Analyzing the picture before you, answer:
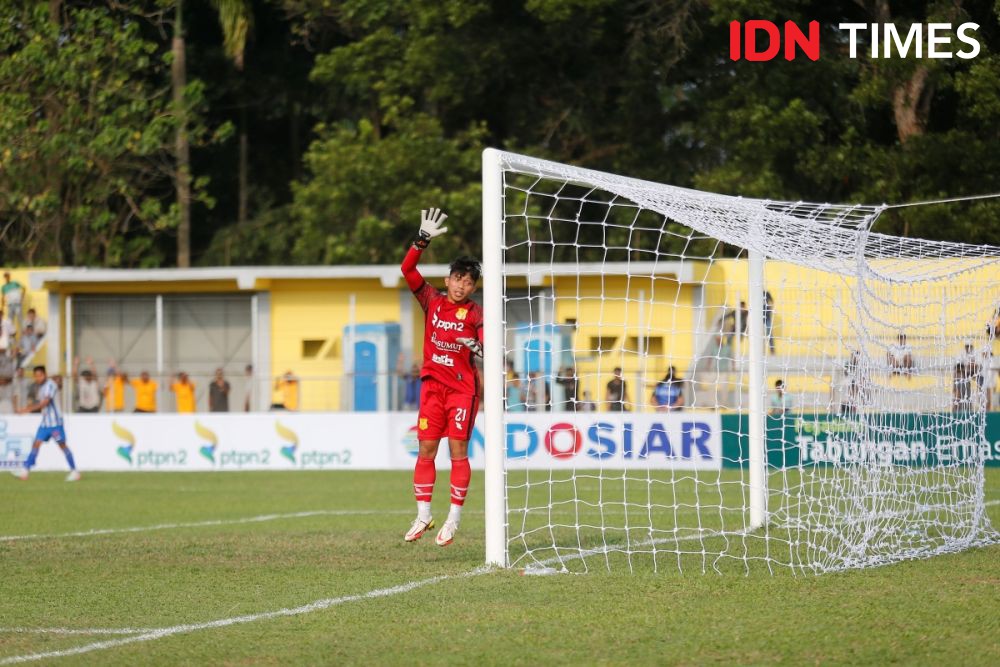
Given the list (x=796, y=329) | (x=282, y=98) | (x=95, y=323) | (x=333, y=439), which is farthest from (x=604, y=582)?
(x=282, y=98)

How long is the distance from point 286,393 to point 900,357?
1665 centimetres

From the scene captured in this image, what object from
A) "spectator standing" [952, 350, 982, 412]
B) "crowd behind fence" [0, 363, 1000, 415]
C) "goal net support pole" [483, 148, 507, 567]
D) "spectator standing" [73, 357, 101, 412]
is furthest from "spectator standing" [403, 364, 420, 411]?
"goal net support pole" [483, 148, 507, 567]

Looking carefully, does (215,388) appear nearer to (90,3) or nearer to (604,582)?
(90,3)

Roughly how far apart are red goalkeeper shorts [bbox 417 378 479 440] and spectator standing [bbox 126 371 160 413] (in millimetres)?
17939

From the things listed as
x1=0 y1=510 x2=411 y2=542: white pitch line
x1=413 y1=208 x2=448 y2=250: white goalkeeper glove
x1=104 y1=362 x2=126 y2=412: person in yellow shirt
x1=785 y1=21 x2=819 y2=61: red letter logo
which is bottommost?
x1=0 y1=510 x2=411 y2=542: white pitch line

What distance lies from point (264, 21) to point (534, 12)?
9710mm

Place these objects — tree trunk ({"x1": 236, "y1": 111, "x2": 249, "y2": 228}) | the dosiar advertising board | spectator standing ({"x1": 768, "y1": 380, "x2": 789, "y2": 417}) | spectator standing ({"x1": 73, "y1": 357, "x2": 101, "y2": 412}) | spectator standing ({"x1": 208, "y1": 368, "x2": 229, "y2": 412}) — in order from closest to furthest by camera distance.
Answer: spectator standing ({"x1": 768, "y1": 380, "x2": 789, "y2": 417})
the dosiar advertising board
spectator standing ({"x1": 73, "y1": 357, "x2": 101, "y2": 412})
spectator standing ({"x1": 208, "y1": 368, "x2": 229, "y2": 412})
tree trunk ({"x1": 236, "y1": 111, "x2": 249, "y2": 228})

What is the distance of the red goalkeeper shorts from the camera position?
10.4m

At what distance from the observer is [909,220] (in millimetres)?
29406

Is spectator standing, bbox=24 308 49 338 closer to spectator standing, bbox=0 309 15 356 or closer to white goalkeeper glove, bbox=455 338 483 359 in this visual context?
spectator standing, bbox=0 309 15 356

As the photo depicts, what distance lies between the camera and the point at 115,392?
90.7 ft

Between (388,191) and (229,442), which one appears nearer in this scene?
(229,442)

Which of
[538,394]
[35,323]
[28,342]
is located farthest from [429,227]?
[35,323]

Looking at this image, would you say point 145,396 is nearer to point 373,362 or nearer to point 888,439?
point 373,362
